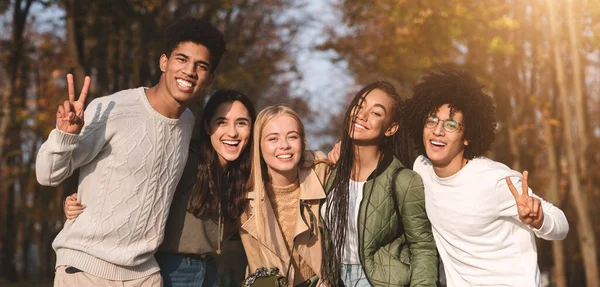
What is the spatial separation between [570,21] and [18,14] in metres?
9.99

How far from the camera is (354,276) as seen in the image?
16.8ft

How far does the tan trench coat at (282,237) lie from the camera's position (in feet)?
17.3

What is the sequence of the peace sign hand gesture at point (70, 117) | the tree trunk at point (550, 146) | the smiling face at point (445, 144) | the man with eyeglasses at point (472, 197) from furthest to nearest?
the tree trunk at point (550, 146), the smiling face at point (445, 144), the man with eyeglasses at point (472, 197), the peace sign hand gesture at point (70, 117)

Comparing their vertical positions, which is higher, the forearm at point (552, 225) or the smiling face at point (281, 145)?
the smiling face at point (281, 145)

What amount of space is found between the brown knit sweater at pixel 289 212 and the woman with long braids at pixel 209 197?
0.83 feet

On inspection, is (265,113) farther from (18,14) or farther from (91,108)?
(18,14)

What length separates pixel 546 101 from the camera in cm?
1324

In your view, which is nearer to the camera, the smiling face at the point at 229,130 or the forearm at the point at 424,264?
the forearm at the point at 424,264

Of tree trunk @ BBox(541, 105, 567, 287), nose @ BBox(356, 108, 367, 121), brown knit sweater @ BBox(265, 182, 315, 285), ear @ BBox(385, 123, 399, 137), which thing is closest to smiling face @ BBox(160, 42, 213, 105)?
brown knit sweater @ BBox(265, 182, 315, 285)

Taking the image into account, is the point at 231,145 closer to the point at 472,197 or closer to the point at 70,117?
the point at 70,117

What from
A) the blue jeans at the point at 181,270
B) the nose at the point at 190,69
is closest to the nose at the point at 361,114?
the nose at the point at 190,69

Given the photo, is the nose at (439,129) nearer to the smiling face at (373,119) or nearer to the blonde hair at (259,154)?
the smiling face at (373,119)

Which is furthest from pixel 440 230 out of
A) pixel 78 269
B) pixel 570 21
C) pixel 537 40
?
pixel 537 40

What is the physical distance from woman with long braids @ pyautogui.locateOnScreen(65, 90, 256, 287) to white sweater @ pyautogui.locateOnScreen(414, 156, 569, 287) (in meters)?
1.57
